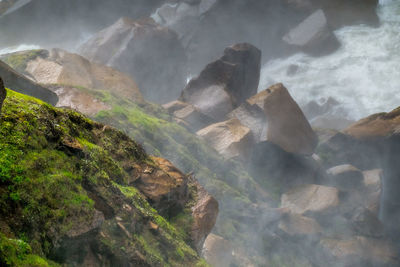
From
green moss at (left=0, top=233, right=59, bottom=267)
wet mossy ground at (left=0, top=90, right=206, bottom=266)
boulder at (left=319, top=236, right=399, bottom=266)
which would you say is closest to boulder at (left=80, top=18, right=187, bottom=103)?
boulder at (left=319, top=236, right=399, bottom=266)

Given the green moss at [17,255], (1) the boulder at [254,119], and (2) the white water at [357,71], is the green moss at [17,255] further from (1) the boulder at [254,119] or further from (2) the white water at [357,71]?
(2) the white water at [357,71]

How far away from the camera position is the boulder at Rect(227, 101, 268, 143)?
1580cm

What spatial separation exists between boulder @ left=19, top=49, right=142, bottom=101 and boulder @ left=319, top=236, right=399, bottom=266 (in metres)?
11.5

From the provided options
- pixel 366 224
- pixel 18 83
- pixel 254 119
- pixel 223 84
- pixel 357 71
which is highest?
pixel 18 83

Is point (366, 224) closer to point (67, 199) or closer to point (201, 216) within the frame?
point (201, 216)

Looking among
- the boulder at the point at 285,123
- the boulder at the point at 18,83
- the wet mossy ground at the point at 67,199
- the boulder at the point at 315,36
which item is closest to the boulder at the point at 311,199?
the boulder at the point at 285,123

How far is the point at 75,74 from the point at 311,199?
12.7 meters

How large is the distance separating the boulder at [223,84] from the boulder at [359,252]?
8.19 metres

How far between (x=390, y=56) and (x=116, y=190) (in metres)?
30.0

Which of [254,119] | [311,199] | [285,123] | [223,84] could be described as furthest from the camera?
[223,84]

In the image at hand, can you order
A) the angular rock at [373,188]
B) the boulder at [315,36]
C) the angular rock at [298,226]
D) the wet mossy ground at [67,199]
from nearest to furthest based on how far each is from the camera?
1. the wet mossy ground at [67,199]
2. the angular rock at [298,226]
3. the angular rock at [373,188]
4. the boulder at [315,36]

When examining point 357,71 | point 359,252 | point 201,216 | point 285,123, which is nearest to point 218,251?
point 201,216

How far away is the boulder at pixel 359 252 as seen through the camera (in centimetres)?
1301

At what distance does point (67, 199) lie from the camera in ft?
11.4
